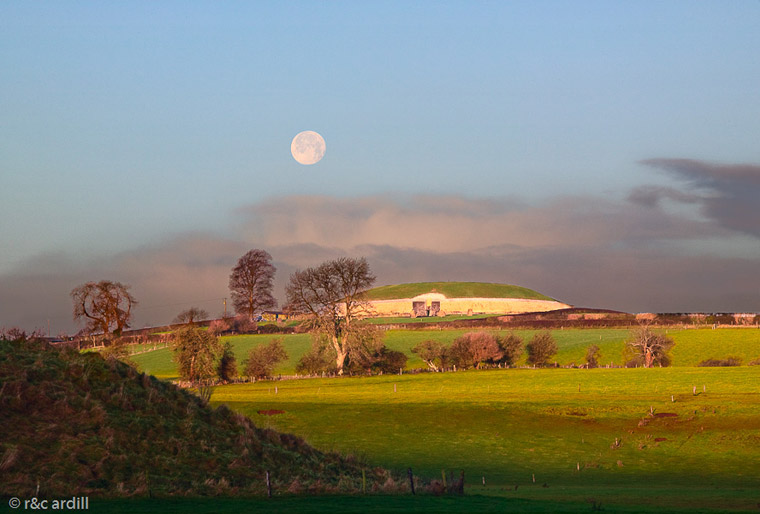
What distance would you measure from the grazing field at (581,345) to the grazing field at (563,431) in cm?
3010

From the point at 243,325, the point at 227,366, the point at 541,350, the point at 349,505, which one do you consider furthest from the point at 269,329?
the point at 349,505

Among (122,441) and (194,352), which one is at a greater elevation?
(194,352)

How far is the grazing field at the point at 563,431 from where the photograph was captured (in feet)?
132

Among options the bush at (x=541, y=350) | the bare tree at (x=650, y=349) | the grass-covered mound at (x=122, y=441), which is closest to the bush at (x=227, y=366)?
the bush at (x=541, y=350)

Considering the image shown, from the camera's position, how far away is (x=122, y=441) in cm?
2831

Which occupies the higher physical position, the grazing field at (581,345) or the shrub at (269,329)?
the shrub at (269,329)

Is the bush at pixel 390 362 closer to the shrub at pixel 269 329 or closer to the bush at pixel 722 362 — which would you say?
the bush at pixel 722 362

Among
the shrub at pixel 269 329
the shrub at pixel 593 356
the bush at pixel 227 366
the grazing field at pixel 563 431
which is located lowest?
the grazing field at pixel 563 431

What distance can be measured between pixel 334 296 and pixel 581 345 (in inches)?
1783

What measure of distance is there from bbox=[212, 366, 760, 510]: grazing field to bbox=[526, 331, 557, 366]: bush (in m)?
31.1

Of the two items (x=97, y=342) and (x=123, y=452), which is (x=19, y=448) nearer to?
(x=123, y=452)

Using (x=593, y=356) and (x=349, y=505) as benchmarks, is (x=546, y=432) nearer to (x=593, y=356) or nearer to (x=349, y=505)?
(x=349, y=505)

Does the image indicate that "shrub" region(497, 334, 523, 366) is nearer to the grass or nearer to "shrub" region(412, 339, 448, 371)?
"shrub" region(412, 339, 448, 371)

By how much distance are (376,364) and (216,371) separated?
24603 mm
